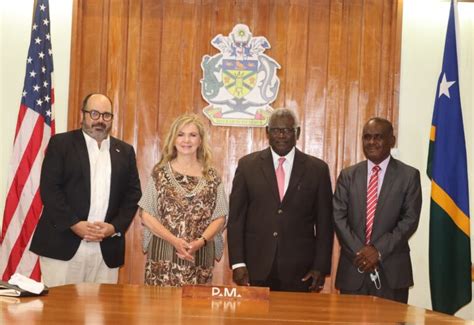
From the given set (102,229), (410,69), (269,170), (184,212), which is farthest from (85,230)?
(410,69)

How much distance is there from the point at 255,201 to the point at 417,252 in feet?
5.15

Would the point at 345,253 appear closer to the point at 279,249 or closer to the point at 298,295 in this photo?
the point at 279,249

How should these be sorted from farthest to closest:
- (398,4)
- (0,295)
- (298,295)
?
(398,4) < (298,295) < (0,295)

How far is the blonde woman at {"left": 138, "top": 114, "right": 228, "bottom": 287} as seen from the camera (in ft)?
12.8

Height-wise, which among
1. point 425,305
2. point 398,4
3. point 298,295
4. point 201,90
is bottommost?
point 425,305

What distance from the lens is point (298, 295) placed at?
9.94 ft

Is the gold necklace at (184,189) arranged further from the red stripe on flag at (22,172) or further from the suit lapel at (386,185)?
the red stripe on flag at (22,172)

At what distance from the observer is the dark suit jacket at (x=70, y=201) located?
402 centimetres

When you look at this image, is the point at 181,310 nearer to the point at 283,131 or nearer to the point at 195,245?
the point at 195,245

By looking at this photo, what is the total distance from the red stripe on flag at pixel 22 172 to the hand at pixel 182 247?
1.30 m

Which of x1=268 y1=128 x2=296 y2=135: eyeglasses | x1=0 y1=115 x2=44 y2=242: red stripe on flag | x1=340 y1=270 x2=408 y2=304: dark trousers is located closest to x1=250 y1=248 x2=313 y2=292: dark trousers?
x1=340 y1=270 x2=408 y2=304: dark trousers

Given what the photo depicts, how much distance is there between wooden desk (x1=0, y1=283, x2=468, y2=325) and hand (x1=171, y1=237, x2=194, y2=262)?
2.80 ft

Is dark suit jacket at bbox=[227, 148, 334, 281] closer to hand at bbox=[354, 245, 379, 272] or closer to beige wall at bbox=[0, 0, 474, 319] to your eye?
hand at bbox=[354, 245, 379, 272]

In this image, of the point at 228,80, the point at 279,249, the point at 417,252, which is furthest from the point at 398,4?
the point at 279,249
